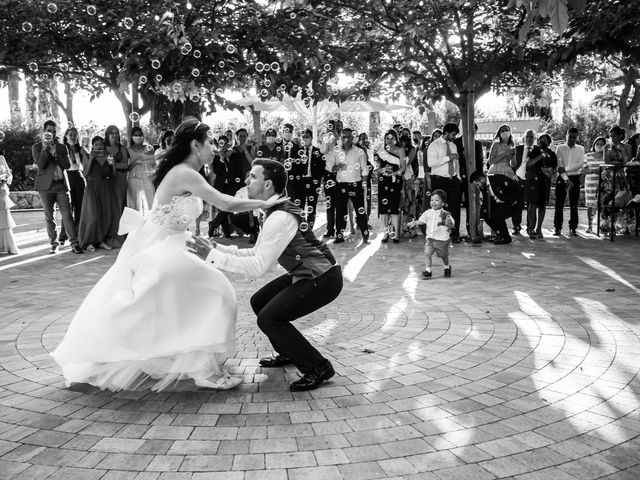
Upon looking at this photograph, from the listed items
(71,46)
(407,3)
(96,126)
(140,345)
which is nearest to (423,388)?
(140,345)

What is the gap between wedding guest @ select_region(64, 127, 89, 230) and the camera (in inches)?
436

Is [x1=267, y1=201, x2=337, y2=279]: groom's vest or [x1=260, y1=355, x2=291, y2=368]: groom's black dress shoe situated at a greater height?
[x1=267, y1=201, x2=337, y2=279]: groom's vest

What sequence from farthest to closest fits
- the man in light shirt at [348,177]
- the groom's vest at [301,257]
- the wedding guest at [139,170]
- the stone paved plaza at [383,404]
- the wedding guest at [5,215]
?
the man in light shirt at [348,177] < the wedding guest at [139,170] < the wedding guest at [5,215] < the groom's vest at [301,257] < the stone paved plaza at [383,404]

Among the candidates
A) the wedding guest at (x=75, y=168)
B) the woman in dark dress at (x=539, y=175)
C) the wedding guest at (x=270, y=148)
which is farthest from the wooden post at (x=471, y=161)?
the wedding guest at (x=75, y=168)

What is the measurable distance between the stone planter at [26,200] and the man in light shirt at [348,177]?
13.6 m

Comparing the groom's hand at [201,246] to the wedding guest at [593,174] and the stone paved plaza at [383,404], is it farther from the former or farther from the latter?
the wedding guest at [593,174]

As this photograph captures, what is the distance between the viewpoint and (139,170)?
11.3 meters

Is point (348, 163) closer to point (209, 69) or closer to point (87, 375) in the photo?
point (209, 69)

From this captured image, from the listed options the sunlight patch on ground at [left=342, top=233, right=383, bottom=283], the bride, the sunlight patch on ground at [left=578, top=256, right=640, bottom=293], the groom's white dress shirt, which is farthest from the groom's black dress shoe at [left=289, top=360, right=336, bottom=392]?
the sunlight patch on ground at [left=578, top=256, right=640, bottom=293]

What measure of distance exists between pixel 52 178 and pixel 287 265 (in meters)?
7.93

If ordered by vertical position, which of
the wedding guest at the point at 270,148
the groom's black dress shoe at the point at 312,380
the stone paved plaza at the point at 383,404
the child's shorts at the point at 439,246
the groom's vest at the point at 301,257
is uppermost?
the wedding guest at the point at 270,148

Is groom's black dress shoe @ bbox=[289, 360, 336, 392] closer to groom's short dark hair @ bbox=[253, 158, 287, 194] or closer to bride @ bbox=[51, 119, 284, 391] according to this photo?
bride @ bbox=[51, 119, 284, 391]

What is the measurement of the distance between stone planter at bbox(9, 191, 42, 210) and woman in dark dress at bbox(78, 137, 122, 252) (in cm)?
1112

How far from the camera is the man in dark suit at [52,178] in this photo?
416 inches
